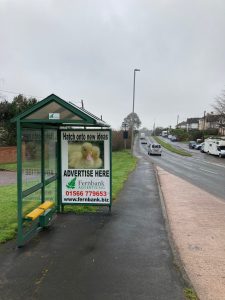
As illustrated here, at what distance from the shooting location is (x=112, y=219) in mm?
8461

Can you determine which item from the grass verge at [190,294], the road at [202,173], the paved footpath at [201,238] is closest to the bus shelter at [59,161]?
the paved footpath at [201,238]

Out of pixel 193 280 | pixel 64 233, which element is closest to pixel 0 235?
pixel 64 233

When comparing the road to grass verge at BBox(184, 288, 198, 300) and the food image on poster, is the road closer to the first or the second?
the food image on poster

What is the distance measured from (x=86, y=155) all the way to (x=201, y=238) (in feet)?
11.3

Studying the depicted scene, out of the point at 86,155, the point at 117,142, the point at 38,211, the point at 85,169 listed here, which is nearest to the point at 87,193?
the point at 85,169

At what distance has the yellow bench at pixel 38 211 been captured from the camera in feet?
21.4

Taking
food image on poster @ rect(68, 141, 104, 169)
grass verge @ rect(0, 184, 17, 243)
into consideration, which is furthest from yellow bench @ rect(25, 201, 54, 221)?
food image on poster @ rect(68, 141, 104, 169)

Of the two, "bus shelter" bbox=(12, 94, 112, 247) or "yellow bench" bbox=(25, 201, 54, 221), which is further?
"bus shelter" bbox=(12, 94, 112, 247)

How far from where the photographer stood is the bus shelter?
22.1 ft

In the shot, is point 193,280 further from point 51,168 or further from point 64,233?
point 51,168

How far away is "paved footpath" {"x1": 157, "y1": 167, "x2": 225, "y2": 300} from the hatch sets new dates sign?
197 centimetres

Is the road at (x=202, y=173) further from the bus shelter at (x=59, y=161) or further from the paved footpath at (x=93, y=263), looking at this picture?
the paved footpath at (x=93, y=263)

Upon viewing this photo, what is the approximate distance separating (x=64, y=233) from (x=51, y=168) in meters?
1.97

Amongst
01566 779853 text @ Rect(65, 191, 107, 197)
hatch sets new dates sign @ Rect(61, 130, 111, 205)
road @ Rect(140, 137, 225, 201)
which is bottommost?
road @ Rect(140, 137, 225, 201)
